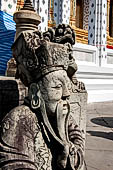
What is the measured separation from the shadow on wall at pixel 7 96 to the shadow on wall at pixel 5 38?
341 centimetres

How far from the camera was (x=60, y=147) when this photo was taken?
1517 millimetres

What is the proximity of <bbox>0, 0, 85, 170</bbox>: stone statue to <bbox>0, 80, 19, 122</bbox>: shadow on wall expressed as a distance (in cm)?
43

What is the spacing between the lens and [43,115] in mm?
1480

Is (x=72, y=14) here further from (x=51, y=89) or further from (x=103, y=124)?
(x=51, y=89)

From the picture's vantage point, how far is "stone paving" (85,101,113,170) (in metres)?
2.39

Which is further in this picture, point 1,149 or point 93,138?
point 93,138

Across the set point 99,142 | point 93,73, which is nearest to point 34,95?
point 99,142

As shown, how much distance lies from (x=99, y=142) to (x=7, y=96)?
1.77 meters

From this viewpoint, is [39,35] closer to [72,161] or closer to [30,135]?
[30,135]

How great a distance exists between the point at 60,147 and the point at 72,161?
0.43 feet

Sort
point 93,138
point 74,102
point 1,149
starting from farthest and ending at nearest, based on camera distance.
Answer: point 93,138
point 74,102
point 1,149

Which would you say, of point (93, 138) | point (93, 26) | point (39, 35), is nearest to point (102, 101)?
point (93, 26)

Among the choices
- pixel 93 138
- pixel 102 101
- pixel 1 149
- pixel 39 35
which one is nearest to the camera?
pixel 1 149

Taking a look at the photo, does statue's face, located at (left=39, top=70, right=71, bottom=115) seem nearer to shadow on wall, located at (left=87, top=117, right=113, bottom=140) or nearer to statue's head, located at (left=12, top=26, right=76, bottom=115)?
statue's head, located at (left=12, top=26, right=76, bottom=115)
